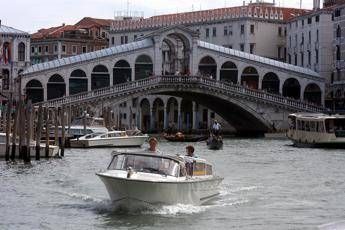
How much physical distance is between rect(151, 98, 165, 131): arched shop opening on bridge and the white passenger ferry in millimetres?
26139

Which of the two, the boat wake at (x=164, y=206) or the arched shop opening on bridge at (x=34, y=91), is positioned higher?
the arched shop opening on bridge at (x=34, y=91)

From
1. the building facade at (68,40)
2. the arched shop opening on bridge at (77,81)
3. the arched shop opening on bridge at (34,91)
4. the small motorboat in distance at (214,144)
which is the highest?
the building facade at (68,40)

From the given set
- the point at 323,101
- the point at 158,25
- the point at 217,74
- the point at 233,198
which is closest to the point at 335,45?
the point at 323,101

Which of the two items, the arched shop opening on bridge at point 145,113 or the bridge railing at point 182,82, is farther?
the arched shop opening on bridge at point 145,113

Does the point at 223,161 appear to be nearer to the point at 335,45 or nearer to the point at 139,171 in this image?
the point at 139,171

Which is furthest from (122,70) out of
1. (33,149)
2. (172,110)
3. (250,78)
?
(33,149)

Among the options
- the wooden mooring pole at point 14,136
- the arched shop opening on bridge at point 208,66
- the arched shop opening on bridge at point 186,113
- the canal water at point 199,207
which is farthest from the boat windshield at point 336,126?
the arched shop opening on bridge at point 186,113

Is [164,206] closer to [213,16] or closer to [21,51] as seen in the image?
[21,51]

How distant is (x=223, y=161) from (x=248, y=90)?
22148mm

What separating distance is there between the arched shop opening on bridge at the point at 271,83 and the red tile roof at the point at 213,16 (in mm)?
8881

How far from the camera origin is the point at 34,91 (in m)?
51.4

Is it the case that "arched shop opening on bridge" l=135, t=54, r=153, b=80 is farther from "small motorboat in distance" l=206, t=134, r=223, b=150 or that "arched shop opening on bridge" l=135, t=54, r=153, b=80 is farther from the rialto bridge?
"small motorboat in distance" l=206, t=134, r=223, b=150

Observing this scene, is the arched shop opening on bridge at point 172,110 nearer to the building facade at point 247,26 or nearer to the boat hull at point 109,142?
the building facade at point 247,26

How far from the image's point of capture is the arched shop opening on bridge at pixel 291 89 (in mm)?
56281
